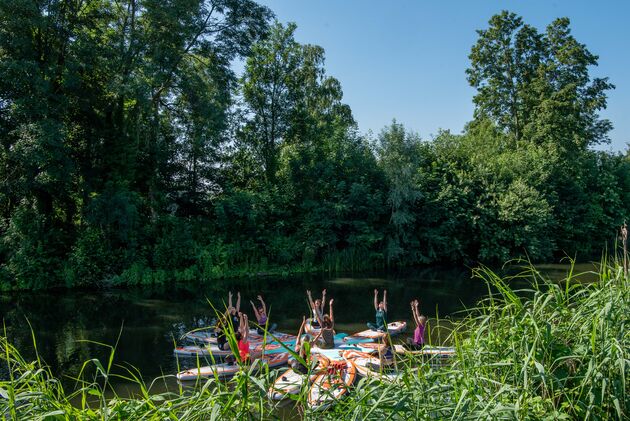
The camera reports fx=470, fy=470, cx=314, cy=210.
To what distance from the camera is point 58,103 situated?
19.2 metres

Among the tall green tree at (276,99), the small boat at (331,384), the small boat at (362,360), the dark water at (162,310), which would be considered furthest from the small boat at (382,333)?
the tall green tree at (276,99)

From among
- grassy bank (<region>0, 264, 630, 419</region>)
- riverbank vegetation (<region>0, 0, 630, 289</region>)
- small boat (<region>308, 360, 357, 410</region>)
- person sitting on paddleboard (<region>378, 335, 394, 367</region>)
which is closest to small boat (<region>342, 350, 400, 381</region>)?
small boat (<region>308, 360, 357, 410</region>)

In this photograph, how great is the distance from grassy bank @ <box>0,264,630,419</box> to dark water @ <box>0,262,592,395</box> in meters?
6.53

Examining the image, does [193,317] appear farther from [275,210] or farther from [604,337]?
[604,337]

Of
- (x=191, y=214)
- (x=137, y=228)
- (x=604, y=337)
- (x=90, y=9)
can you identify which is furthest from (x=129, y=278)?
(x=604, y=337)

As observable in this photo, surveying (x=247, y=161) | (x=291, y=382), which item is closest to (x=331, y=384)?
(x=291, y=382)

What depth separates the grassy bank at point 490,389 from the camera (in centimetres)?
321

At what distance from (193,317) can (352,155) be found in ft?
46.0

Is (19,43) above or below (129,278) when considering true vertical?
above

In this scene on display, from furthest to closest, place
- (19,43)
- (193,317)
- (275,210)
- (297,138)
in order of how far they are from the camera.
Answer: (297,138) → (275,210) → (19,43) → (193,317)

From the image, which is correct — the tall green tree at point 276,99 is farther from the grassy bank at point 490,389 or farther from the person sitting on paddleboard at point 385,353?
the grassy bank at point 490,389

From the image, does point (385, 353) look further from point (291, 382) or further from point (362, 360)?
point (291, 382)

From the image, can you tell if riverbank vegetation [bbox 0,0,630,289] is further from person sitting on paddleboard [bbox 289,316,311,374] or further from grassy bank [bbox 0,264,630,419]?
grassy bank [bbox 0,264,630,419]

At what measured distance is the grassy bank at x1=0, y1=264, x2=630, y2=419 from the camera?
321 centimetres
